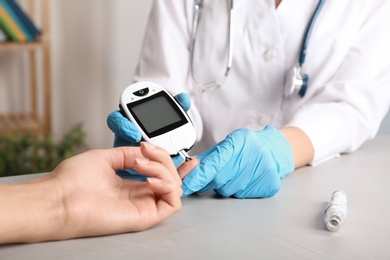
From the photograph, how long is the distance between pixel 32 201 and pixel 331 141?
0.59 m

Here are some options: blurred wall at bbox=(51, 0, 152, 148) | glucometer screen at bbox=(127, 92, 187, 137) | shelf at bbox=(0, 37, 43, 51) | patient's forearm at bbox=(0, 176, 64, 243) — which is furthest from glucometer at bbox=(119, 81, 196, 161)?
shelf at bbox=(0, 37, 43, 51)

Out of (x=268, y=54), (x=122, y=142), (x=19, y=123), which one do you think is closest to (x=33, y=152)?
(x=19, y=123)

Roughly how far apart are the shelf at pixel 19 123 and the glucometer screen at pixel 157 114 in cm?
196

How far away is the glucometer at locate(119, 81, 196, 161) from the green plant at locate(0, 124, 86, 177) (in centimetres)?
166

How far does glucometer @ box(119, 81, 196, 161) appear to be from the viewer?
0.91 meters

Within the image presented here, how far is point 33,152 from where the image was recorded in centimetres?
283

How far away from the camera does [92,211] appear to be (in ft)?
2.36

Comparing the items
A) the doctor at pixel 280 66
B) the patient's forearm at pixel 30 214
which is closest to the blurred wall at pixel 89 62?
the doctor at pixel 280 66

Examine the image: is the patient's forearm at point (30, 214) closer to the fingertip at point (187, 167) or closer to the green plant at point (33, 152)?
the fingertip at point (187, 167)

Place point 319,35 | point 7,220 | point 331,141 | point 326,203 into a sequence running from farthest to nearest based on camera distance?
point 319,35 → point 331,141 → point 326,203 → point 7,220

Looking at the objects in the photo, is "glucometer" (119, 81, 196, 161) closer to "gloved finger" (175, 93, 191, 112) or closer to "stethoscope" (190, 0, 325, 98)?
"gloved finger" (175, 93, 191, 112)

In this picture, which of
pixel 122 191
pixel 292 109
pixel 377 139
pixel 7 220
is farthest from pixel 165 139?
pixel 377 139

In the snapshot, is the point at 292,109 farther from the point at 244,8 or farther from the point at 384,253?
the point at 384,253

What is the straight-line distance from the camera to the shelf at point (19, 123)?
2.82 meters
